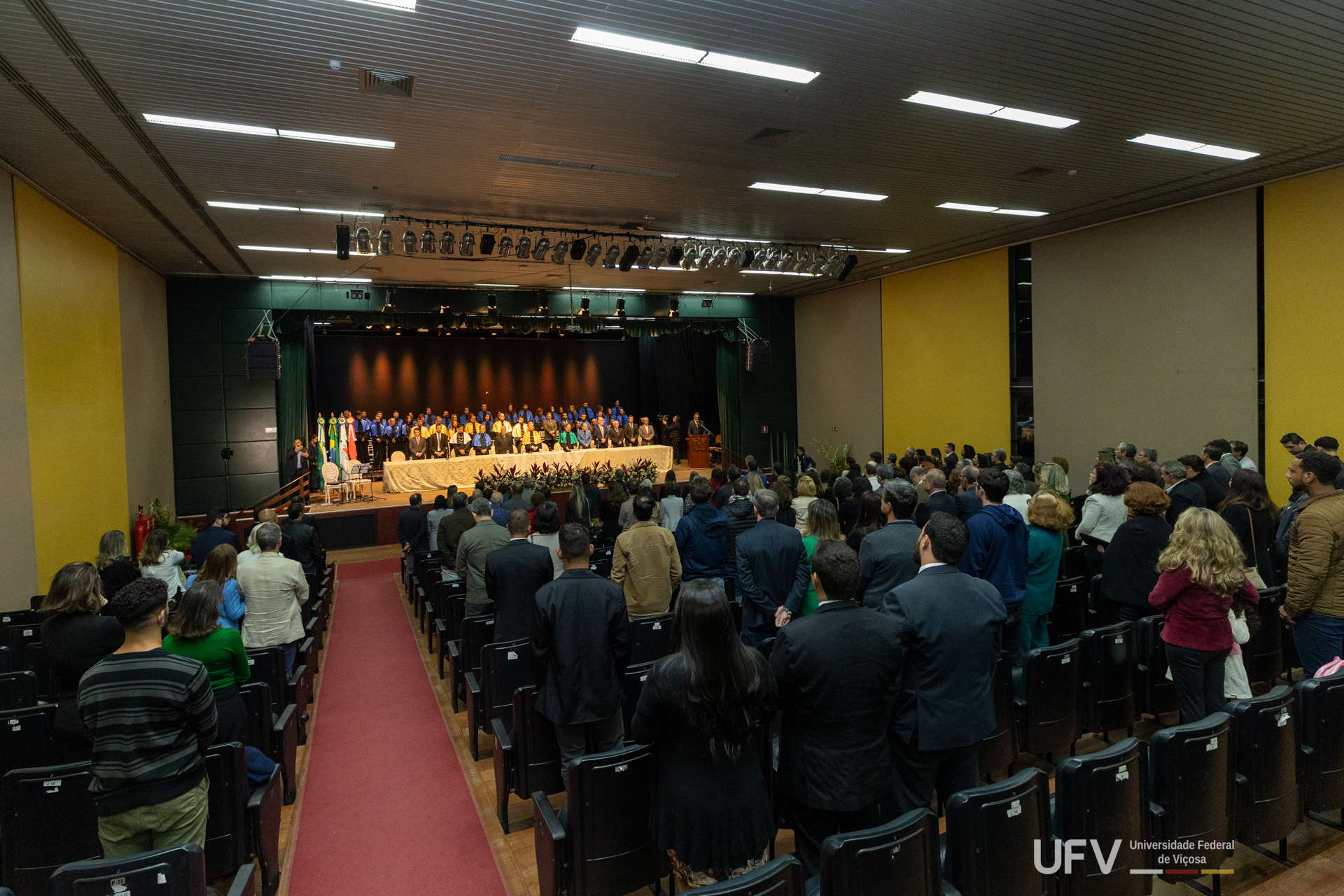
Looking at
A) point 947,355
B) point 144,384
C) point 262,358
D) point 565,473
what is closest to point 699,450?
point 565,473

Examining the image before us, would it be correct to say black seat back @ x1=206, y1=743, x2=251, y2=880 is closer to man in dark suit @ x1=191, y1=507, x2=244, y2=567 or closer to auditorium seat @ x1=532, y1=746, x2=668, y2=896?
auditorium seat @ x1=532, y1=746, x2=668, y2=896

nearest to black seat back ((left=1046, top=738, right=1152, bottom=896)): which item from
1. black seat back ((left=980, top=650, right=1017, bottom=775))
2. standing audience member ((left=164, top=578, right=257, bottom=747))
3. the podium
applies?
black seat back ((left=980, top=650, right=1017, bottom=775))

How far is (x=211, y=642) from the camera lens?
2.93 meters

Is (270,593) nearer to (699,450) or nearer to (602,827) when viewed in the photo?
(602,827)

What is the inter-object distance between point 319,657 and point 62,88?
4642 millimetres

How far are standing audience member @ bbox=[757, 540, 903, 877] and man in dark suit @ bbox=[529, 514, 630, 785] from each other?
1077 mm

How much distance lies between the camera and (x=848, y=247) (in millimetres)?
11875

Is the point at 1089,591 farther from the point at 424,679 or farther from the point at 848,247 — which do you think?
the point at 848,247

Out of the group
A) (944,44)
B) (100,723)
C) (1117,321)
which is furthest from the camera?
(1117,321)

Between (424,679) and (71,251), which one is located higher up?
(71,251)

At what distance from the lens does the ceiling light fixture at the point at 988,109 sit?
5.86 m

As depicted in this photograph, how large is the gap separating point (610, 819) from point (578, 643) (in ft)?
2.41

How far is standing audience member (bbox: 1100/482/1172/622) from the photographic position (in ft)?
14.0

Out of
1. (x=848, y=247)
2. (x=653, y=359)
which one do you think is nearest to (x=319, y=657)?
(x=848, y=247)
